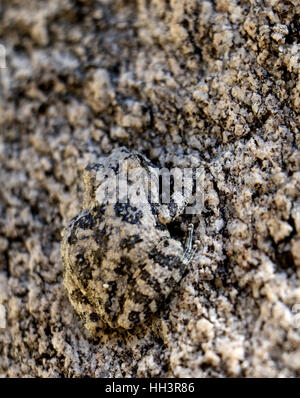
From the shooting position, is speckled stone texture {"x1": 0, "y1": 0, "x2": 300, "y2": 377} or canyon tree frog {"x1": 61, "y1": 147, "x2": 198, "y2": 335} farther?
canyon tree frog {"x1": 61, "y1": 147, "x2": 198, "y2": 335}

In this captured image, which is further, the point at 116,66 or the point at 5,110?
the point at 5,110

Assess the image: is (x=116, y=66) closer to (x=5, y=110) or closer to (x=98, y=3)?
(x=98, y=3)

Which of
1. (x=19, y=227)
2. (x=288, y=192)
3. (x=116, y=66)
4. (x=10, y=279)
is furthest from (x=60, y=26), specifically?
(x=288, y=192)

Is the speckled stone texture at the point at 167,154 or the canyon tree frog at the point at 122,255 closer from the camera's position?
the speckled stone texture at the point at 167,154
